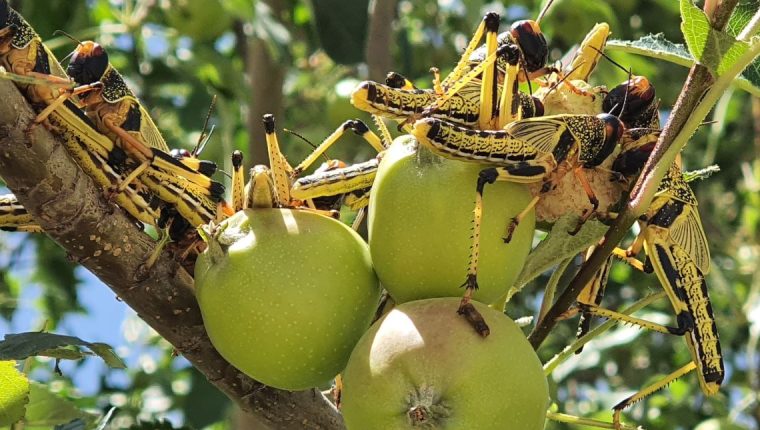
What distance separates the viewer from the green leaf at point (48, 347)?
1864 millimetres

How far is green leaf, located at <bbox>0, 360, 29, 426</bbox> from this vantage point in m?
1.96

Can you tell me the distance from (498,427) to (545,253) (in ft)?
1.52

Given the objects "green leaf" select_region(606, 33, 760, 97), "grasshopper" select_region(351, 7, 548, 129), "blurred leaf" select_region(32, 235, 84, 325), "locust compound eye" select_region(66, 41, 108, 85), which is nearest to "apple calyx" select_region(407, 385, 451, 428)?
"grasshopper" select_region(351, 7, 548, 129)

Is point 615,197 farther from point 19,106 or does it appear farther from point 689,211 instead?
point 19,106

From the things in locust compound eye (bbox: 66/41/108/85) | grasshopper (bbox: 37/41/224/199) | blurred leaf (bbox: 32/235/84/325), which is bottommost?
blurred leaf (bbox: 32/235/84/325)

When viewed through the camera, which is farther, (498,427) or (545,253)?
(545,253)

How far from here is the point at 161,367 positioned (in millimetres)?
4926

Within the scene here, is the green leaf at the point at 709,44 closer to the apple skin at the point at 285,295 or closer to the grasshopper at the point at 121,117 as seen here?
the apple skin at the point at 285,295

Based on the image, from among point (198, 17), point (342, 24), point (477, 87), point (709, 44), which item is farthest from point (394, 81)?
point (198, 17)

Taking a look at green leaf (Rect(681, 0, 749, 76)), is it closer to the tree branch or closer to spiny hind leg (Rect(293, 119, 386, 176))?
spiny hind leg (Rect(293, 119, 386, 176))

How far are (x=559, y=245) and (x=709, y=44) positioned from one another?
45 centimetres

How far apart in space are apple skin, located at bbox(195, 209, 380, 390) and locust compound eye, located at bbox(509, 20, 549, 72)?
0.57 meters

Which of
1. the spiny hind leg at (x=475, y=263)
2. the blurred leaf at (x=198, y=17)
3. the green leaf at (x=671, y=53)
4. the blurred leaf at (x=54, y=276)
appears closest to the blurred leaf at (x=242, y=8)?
the blurred leaf at (x=198, y=17)

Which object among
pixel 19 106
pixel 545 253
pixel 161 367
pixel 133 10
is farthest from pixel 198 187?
pixel 133 10
